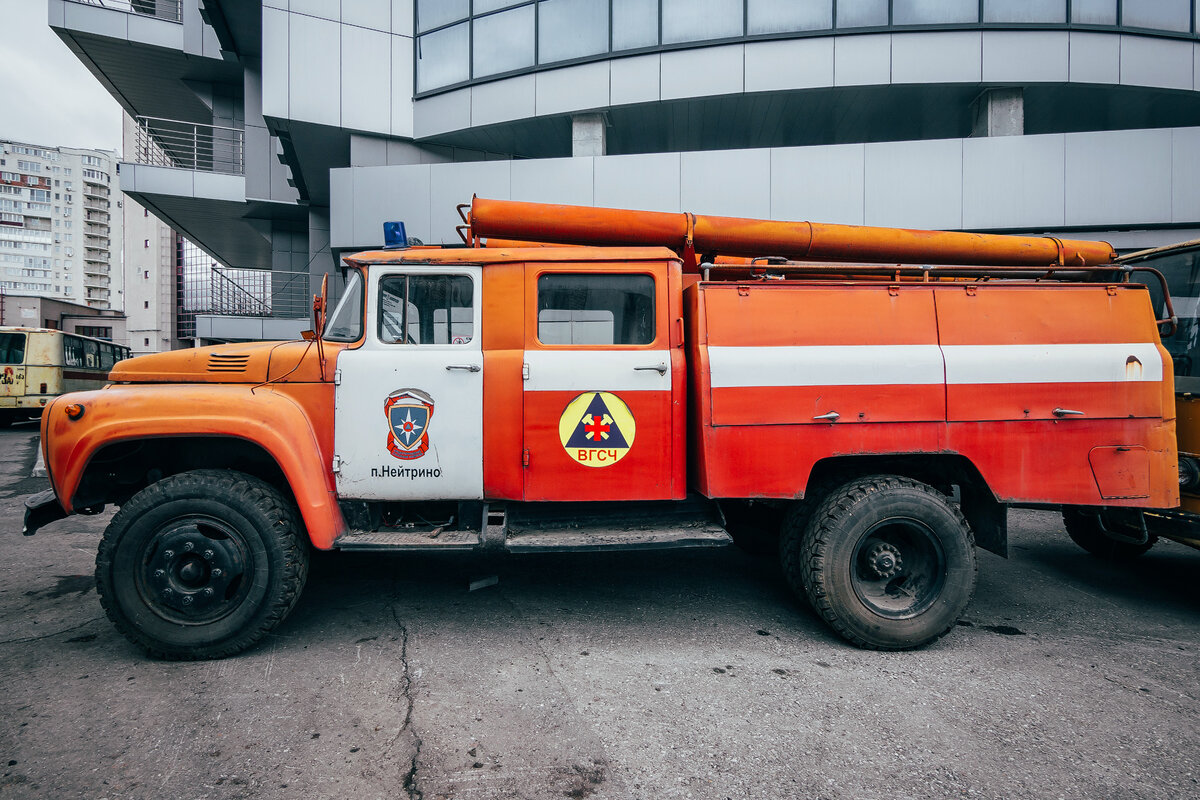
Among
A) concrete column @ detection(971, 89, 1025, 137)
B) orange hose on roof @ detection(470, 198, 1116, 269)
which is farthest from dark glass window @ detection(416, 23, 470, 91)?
concrete column @ detection(971, 89, 1025, 137)

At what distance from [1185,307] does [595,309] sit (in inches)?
179

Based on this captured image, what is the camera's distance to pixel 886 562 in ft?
11.8

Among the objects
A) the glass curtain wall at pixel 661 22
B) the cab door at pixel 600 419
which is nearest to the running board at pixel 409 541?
the cab door at pixel 600 419

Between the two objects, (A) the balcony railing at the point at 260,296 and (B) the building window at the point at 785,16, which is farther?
(A) the balcony railing at the point at 260,296

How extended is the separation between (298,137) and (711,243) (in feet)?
40.2

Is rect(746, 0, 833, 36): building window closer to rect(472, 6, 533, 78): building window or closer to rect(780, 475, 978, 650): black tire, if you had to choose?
rect(472, 6, 533, 78): building window

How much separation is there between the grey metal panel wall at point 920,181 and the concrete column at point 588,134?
36.6 inches

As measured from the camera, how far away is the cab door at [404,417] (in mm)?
3613

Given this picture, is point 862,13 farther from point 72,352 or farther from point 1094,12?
point 72,352

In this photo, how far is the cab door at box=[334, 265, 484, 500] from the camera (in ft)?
11.9

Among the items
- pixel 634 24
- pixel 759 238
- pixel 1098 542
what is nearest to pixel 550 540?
pixel 759 238

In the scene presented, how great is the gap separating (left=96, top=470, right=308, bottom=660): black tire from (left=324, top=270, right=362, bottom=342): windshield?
1.08 meters

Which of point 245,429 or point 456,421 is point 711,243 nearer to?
point 456,421

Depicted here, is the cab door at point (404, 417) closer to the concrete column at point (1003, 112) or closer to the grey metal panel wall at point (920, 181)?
the grey metal panel wall at point (920, 181)
